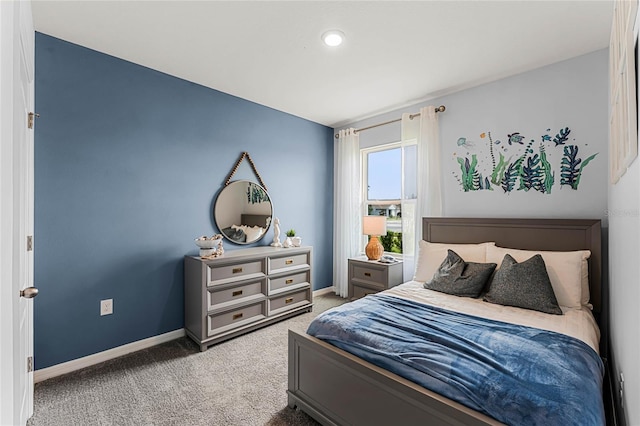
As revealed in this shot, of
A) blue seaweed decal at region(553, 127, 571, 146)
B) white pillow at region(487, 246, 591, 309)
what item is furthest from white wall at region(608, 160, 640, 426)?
blue seaweed decal at region(553, 127, 571, 146)

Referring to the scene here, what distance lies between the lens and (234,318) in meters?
2.94

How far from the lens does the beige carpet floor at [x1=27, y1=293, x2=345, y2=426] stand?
1836 millimetres

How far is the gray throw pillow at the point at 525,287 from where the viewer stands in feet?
6.87

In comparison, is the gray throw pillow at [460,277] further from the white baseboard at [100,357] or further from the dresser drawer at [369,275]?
the white baseboard at [100,357]

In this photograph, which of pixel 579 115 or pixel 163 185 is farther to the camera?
pixel 163 185

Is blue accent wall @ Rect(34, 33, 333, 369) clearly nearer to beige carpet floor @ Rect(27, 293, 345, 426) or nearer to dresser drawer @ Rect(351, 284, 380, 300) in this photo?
beige carpet floor @ Rect(27, 293, 345, 426)

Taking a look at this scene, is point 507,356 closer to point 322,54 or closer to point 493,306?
point 493,306

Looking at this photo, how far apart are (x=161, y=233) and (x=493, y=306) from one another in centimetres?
291

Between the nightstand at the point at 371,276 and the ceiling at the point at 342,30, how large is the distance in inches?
78.2

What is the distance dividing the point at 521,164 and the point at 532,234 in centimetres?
68

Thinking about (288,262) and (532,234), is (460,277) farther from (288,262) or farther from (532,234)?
(288,262)

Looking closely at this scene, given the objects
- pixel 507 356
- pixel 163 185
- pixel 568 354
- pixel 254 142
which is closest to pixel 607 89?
pixel 568 354

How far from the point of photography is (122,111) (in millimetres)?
2621

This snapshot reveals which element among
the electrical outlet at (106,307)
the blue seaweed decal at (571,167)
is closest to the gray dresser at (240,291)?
the electrical outlet at (106,307)
